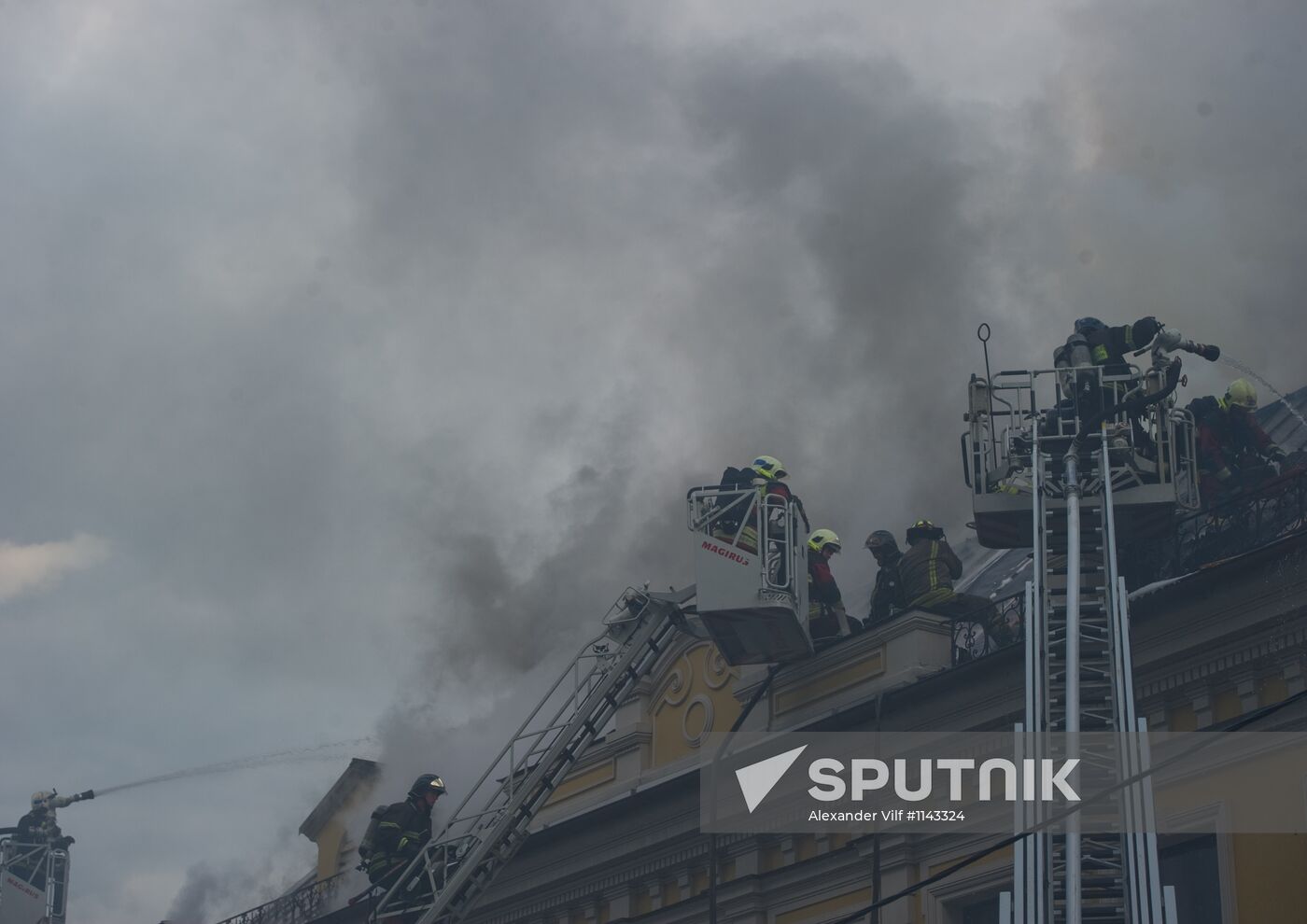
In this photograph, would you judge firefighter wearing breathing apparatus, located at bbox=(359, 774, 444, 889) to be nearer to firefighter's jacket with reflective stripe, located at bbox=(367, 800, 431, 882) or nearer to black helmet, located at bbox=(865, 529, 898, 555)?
firefighter's jacket with reflective stripe, located at bbox=(367, 800, 431, 882)

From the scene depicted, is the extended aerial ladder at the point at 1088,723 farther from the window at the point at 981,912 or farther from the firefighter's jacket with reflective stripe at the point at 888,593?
the firefighter's jacket with reflective stripe at the point at 888,593

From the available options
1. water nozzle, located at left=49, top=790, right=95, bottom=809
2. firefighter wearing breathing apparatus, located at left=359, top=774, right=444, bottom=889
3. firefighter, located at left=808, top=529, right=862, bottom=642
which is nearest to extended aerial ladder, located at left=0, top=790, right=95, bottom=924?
water nozzle, located at left=49, top=790, right=95, bottom=809

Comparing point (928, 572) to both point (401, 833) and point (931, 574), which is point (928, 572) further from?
point (401, 833)

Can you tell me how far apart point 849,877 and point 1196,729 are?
11.9 ft

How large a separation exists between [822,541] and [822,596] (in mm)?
588

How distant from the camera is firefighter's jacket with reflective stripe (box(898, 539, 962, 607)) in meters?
17.3

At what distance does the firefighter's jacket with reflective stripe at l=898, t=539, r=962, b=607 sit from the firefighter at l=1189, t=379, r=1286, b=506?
237 cm

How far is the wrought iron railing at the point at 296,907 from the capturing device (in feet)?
85.3

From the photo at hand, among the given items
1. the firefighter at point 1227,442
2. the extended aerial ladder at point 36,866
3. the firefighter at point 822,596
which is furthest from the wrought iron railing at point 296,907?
the firefighter at point 1227,442

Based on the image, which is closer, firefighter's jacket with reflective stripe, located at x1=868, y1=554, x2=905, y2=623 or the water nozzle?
firefighter's jacket with reflective stripe, located at x1=868, y1=554, x2=905, y2=623

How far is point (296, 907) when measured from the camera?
26.2 metres

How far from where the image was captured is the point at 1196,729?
13.9 m

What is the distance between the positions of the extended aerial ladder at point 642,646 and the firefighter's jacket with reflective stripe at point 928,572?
0.95 metres

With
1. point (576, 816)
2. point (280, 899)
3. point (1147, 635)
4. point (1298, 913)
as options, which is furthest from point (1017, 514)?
point (280, 899)
